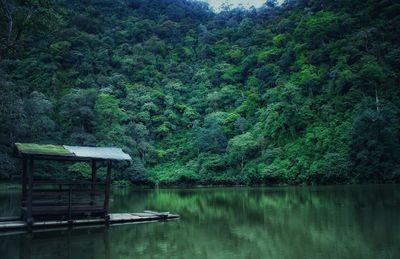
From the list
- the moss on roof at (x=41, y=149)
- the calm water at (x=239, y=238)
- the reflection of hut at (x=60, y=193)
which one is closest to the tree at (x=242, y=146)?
the calm water at (x=239, y=238)

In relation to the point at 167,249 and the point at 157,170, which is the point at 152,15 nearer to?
the point at 157,170

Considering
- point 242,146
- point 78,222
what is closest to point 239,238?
point 78,222

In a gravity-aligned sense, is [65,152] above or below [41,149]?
below

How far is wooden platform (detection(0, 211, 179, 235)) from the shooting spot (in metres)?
13.7

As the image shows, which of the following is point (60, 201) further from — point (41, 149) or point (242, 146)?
point (242, 146)

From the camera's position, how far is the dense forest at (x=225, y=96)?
130ft

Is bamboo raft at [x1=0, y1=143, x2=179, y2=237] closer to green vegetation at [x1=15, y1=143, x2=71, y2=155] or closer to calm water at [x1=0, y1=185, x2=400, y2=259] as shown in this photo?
green vegetation at [x1=15, y1=143, x2=71, y2=155]

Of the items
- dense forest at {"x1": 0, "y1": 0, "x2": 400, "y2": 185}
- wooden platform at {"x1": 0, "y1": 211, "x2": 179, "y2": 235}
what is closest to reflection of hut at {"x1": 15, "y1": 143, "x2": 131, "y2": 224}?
wooden platform at {"x1": 0, "y1": 211, "x2": 179, "y2": 235}

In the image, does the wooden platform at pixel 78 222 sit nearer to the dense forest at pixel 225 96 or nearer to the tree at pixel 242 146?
the dense forest at pixel 225 96

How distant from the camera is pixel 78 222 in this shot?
15.2 metres

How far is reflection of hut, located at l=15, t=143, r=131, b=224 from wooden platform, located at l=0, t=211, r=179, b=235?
9.9 inches

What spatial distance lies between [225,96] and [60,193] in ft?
161

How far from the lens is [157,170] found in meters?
51.8

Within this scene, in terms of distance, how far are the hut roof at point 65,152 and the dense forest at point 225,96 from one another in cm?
691
